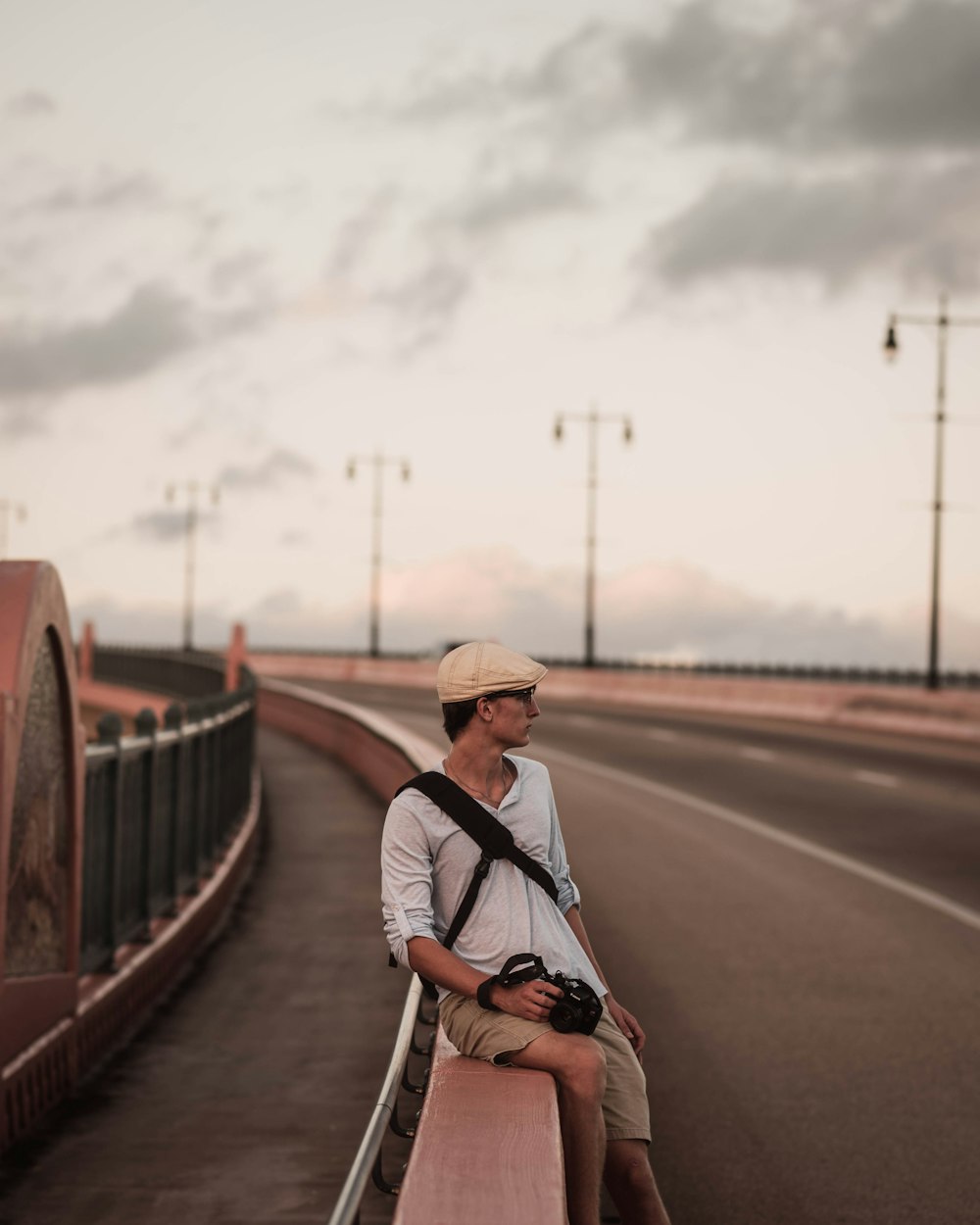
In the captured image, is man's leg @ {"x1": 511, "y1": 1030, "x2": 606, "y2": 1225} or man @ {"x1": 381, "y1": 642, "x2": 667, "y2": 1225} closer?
man's leg @ {"x1": 511, "y1": 1030, "x2": 606, "y2": 1225}

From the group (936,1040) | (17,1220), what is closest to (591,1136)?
(17,1220)

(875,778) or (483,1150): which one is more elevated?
(483,1150)

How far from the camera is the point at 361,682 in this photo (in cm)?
6191

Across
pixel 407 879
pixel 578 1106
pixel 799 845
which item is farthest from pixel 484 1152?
pixel 799 845

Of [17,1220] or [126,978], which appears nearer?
[17,1220]

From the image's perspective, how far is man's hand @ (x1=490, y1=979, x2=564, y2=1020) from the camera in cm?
414

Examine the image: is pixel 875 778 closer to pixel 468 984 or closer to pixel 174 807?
pixel 174 807

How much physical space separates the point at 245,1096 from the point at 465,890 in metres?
4.20

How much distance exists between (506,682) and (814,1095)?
4.12 metres

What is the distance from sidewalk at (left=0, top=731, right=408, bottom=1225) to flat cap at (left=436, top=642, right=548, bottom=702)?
273 cm

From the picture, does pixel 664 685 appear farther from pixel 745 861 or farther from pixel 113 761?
pixel 113 761

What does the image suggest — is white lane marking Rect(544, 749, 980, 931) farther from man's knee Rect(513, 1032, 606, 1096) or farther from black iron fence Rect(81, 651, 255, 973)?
man's knee Rect(513, 1032, 606, 1096)

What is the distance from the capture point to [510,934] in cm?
437

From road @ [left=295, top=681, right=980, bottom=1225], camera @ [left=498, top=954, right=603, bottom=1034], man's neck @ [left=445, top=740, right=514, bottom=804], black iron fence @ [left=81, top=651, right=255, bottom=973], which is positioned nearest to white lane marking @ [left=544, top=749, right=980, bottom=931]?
road @ [left=295, top=681, right=980, bottom=1225]
